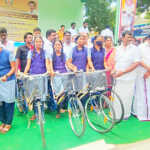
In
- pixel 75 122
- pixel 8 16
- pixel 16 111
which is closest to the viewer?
pixel 75 122

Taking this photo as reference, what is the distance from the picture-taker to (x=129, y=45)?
3.34 meters

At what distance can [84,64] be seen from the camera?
358cm

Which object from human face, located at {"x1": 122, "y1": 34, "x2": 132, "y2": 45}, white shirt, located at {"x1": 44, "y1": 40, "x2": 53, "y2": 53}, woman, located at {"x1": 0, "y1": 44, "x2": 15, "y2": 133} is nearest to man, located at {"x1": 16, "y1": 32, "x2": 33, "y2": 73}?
white shirt, located at {"x1": 44, "y1": 40, "x2": 53, "y2": 53}

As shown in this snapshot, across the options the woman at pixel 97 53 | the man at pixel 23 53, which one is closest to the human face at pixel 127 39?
the woman at pixel 97 53

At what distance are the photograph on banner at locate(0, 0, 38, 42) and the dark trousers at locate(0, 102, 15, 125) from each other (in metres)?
4.88

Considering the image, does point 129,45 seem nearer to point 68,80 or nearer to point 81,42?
point 81,42

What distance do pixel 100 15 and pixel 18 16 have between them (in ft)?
28.2

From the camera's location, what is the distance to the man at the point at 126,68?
3293 millimetres

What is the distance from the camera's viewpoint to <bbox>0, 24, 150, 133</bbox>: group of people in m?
3.04

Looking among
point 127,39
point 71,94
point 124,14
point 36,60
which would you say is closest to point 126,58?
point 127,39

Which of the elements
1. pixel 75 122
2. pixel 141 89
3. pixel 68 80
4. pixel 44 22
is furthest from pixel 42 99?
pixel 44 22

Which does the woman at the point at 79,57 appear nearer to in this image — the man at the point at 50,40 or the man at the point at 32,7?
the man at the point at 50,40

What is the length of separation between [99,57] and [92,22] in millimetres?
11556

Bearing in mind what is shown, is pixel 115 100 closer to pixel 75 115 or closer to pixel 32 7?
pixel 75 115
